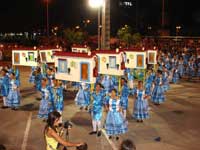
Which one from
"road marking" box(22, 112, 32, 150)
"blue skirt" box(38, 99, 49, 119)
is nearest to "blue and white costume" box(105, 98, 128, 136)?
"road marking" box(22, 112, 32, 150)

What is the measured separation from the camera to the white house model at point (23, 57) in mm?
15812

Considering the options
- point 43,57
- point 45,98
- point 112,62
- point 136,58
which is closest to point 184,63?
point 136,58

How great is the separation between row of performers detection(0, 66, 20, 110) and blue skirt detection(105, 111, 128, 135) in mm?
5071

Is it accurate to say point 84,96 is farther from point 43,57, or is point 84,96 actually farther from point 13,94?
point 43,57

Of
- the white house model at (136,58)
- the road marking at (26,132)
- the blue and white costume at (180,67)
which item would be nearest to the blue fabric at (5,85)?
the road marking at (26,132)

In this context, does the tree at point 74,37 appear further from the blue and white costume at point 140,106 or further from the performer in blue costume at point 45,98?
the blue and white costume at point 140,106

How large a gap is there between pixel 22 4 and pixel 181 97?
4456 cm

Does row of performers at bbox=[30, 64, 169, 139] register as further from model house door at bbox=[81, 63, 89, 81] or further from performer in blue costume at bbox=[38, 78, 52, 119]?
model house door at bbox=[81, 63, 89, 81]

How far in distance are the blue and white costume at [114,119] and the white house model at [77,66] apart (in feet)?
2.88

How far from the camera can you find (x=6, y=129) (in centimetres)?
1134

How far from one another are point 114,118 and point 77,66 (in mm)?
1828

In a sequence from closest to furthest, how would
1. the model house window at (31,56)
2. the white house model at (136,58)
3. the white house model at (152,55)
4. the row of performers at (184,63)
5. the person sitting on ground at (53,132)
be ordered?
1. the person sitting on ground at (53,132)
2. the white house model at (136,58)
3. the model house window at (31,56)
4. the white house model at (152,55)
5. the row of performers at (184,63)

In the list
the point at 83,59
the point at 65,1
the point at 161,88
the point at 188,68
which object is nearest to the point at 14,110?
the point at 83,59

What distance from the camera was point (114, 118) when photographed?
9.95 m
